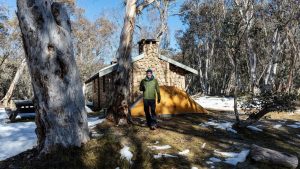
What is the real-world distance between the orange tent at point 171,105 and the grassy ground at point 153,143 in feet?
8.51

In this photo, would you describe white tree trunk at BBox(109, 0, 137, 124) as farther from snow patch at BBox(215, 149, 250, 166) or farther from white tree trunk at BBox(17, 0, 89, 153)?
snow patch at BBox(215, 149, 250, 166)

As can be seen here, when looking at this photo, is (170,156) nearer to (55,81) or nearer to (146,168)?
(146,168)

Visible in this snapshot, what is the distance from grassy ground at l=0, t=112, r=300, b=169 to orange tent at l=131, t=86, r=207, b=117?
2592 mm

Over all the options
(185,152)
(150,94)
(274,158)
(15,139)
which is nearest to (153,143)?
(185,152)

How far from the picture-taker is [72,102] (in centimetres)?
736

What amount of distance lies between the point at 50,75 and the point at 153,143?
323cm

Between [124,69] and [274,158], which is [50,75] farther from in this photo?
[274,158]

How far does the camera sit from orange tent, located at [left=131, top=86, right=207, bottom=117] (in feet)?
46.1

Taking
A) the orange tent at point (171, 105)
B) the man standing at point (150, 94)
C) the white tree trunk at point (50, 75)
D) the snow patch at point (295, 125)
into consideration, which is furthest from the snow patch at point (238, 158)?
the orange tent at point (171, 105)

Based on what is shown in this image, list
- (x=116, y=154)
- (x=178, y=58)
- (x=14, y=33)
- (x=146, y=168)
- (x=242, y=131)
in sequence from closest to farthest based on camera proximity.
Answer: (x=146, y=168) → (x=116, y=154) → (x=242, y=131) → (x=14, y=33) → (x=178, y=58)

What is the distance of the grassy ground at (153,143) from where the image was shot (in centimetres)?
693

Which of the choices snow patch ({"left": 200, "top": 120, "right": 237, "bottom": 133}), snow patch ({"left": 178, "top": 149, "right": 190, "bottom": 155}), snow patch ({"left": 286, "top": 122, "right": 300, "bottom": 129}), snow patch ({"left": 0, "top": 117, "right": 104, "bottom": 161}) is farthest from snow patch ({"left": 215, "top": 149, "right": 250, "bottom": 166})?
snow patch ({"left": 286, "top": 122, "right": 300, "bottom": 129})

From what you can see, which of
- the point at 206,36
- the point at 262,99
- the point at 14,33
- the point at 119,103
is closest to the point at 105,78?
the point at 119,103

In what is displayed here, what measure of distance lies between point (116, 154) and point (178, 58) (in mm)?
42141
